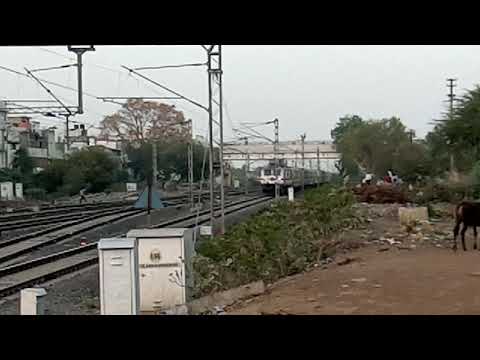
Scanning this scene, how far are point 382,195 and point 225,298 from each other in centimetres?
1695

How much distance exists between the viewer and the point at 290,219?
13242 mm

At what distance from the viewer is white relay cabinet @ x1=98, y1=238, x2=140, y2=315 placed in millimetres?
7574

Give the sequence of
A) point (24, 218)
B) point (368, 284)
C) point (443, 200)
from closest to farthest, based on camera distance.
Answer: point (368, 284) < point (443, 200) < point (24, 218)

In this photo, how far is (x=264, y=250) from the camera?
9836 mm

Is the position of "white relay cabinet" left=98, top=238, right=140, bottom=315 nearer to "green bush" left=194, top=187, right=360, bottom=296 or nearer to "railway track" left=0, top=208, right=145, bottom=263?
"green bush" left=194, top=187, right=360, bottom=296

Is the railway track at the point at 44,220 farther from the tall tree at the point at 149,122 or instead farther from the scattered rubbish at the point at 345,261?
the scattered rubbish at the point at 345,261

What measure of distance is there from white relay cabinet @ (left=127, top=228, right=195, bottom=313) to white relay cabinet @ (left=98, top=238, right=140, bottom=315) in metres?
1.19

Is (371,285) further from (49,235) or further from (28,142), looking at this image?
(28,142)

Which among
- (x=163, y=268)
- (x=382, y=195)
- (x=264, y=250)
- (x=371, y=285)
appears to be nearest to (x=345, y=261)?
(x=264, y=250)

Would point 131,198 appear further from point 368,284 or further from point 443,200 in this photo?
point 368,284

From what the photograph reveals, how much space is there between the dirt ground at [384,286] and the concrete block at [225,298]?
0.55 feet

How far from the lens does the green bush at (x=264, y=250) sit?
31.3 feet

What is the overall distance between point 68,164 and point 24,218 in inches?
499
